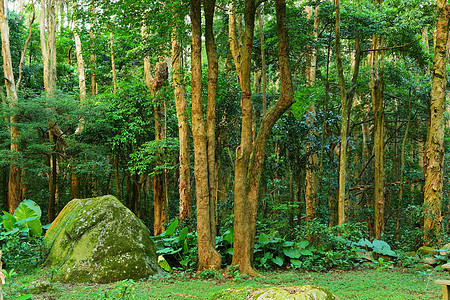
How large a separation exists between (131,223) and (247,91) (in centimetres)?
344

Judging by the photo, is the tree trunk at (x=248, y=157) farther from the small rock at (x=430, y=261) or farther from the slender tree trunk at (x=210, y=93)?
the small rock at (x=430, y=261)

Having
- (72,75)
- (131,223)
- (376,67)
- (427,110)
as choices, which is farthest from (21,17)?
(427,110)

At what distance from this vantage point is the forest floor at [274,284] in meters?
4.88

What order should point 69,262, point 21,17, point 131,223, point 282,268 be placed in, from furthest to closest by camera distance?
point 21,17, point 282,268, point 131,223, point 69,262

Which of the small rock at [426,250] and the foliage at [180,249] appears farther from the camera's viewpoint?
the small rock at [426,250]

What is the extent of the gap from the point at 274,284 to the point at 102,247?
3.15m

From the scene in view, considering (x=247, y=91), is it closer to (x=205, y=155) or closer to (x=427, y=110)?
(x=205, y=155)

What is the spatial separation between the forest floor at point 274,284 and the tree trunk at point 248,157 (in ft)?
1.90

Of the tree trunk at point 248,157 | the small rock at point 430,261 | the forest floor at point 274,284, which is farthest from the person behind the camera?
the small rock at point 430,261

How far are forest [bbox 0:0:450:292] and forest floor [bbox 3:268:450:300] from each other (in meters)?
0.49

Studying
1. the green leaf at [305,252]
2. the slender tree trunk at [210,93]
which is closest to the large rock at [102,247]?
the slender tree trunk at [210,93]

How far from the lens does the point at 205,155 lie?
6.66 metres

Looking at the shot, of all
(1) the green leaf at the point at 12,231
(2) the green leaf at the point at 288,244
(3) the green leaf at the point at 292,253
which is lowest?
(3) the green leaf at the point at 292,253

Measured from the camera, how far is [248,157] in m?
6.64
